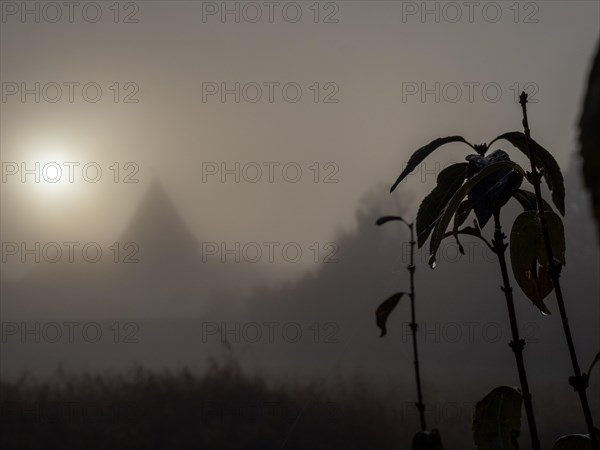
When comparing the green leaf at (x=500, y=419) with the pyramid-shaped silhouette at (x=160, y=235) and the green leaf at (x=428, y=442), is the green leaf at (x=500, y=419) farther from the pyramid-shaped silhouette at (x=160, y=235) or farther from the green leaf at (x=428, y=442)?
the pyramid-shaped silhouette at (x=160, y=235)

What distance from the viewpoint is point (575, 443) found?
60 cm

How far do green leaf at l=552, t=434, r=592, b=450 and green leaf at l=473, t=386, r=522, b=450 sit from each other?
0.11 ft

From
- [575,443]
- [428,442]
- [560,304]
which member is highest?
[560,304]

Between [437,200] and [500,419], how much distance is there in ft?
0.60

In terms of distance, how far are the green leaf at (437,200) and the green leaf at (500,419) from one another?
5.8 inches

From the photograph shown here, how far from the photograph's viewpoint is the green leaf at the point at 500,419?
62cm

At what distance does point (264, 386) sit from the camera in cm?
265

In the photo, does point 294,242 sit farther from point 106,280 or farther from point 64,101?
point 64,101

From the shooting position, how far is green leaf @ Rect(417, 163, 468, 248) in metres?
0.60

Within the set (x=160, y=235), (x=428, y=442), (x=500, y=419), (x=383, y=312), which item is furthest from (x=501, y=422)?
(x=160, y=235)

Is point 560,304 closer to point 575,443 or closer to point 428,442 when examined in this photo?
point 575,443

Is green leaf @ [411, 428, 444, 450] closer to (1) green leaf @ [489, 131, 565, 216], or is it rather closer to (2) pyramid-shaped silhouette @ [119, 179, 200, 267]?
(1) green leaf @ [489, 131, 565, 216]

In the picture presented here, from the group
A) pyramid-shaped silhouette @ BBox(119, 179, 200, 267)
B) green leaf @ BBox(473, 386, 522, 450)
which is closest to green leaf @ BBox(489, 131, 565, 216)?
green leaf @ BBox(473, 386, 522, 450)

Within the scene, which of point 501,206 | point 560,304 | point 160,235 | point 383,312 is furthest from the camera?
point 160,235
